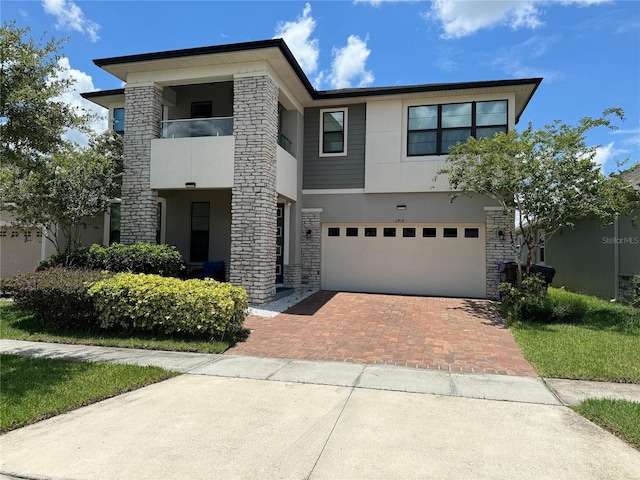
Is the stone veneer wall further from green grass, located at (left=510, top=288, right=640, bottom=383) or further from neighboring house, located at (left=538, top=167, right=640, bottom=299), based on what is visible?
neighboring house, located at (left=538, top=167, right=640, bottom=299)

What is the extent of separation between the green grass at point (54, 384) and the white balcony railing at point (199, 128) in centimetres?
740

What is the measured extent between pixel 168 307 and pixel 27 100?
394 centimetres

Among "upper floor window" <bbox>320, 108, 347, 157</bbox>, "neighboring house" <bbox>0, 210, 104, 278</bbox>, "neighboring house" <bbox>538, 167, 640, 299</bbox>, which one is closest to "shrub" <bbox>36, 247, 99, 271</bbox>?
"neighboring house" <bbox>0, 210, 104, 278</bbox>

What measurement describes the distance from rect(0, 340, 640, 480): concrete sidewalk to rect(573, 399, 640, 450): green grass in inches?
4.9

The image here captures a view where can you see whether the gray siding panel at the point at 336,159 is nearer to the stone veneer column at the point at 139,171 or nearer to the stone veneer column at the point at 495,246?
the stone veneer column at the point at 495,246

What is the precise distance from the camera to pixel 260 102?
1097 centimetres

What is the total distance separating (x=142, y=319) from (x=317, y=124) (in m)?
9.39

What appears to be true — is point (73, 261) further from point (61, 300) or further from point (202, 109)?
point (202, 109)

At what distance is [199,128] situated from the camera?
11.8 meters

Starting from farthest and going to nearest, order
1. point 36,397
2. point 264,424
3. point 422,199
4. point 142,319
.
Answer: point 422,199 < point 142,319 < point 36,397 < point 264,424

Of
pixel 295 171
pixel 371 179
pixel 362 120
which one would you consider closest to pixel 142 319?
pixel 295 171

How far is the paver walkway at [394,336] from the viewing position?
6.52 meters

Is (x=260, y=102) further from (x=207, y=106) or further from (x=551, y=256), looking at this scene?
(x=551, y=256)

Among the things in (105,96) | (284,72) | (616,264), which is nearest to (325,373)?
(284,72)
